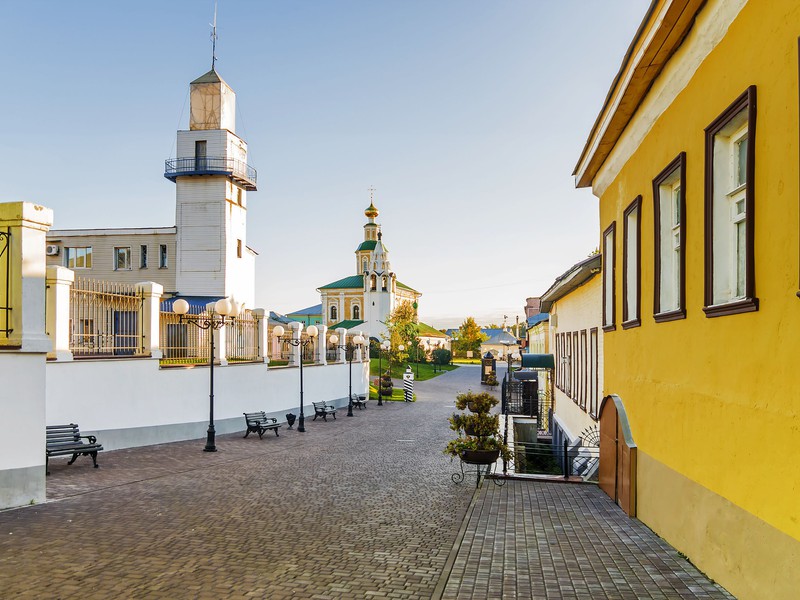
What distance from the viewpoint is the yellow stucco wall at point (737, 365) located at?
463 centimetres

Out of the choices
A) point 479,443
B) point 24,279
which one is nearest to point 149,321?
point 24,279

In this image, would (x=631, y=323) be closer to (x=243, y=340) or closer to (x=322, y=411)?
(x=243, y=340)

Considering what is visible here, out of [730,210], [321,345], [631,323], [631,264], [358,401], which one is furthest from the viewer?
[358,401]

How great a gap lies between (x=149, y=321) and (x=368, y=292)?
77651mm

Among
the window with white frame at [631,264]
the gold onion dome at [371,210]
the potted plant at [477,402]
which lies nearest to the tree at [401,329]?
the gold onion dome at [371,210]

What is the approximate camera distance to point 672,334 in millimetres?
7609

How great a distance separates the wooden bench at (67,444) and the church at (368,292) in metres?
75.1

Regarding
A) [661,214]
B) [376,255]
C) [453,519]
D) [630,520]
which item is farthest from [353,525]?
[376,255]

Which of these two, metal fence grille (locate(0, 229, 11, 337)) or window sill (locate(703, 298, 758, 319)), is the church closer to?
metal fence grille (locate(0, 229, 11, 337))

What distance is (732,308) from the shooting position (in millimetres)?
5602

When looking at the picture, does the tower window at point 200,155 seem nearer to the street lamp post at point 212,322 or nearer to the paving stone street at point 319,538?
the street lamp post at point 212,322

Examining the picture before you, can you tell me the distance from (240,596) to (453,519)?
12.8 feet

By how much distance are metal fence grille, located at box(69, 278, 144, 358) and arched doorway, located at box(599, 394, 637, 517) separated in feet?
37.3

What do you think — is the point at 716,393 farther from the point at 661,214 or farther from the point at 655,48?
the point at 655,48
